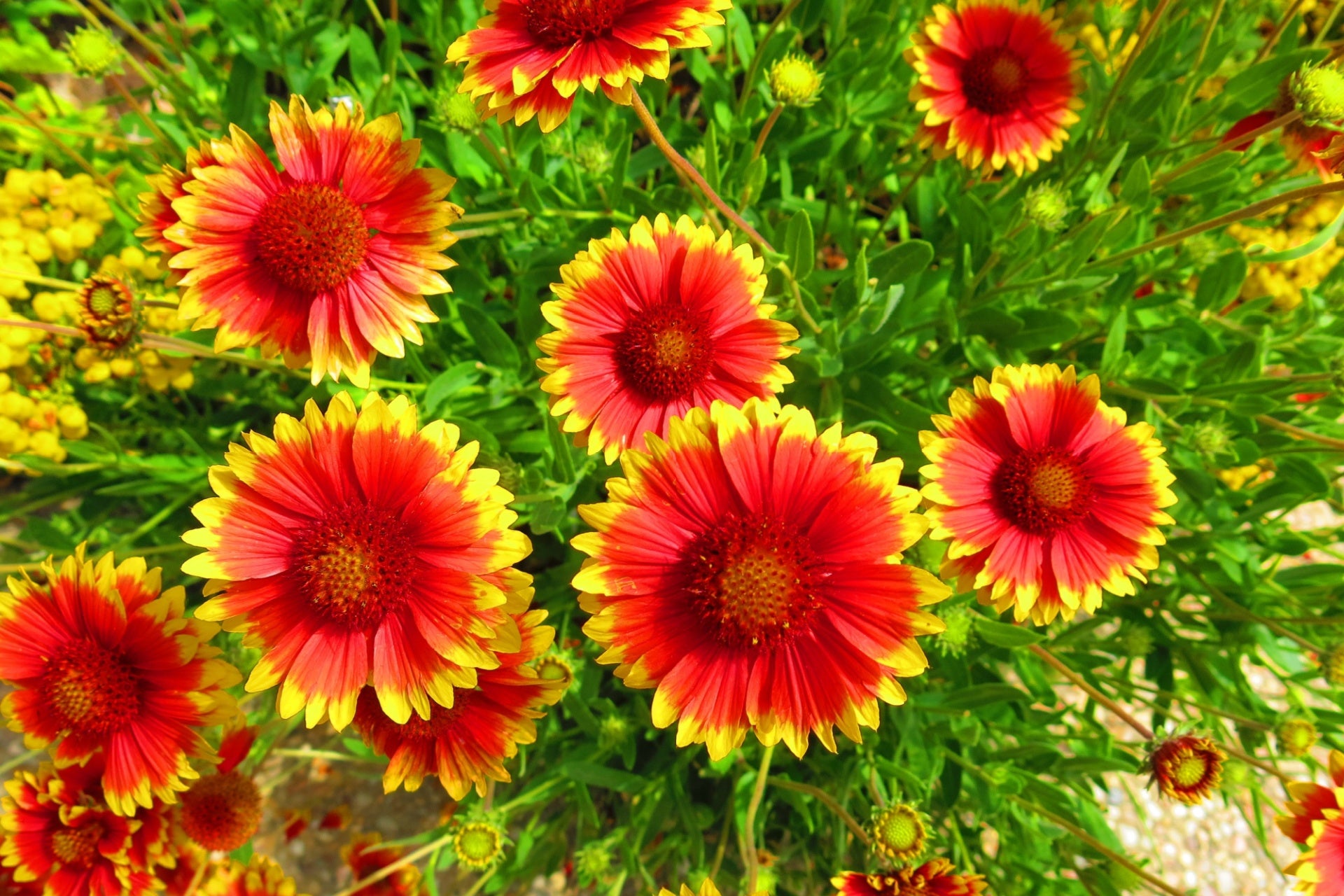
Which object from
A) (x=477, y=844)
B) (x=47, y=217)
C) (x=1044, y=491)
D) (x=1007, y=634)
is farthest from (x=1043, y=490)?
(x=47, y=217)

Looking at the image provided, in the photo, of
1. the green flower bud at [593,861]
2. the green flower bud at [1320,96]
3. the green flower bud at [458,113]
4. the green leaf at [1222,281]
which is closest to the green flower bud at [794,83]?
the green flower bud at [458,113]

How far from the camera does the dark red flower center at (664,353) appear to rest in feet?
5.31

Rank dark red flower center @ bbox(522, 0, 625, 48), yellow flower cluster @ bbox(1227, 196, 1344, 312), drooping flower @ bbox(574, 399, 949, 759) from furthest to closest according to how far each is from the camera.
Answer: yellow flower cluster @ bbox(1227, 196, 1344, 312) → dark red flower center @ bbox(522, 0, 625, 48) → drooping flower @ bbox(574, 399, 949, 759)

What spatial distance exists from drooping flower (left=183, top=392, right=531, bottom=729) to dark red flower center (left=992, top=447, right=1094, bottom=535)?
1041mm

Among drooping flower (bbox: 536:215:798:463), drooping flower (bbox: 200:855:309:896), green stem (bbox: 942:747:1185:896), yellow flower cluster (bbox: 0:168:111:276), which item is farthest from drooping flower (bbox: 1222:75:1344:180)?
yellow flower cluster (bbox: 0:168:111:276)

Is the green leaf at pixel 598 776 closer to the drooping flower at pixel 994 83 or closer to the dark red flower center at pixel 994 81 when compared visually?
the drooping flower at pixel 994 83

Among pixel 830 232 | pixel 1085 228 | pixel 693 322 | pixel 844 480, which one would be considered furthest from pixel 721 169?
pixel 844 480

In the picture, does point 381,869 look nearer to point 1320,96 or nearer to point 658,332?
point 658,332

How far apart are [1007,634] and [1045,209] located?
99cm

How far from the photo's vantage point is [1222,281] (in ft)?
7.41

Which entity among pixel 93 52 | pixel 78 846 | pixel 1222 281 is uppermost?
pixel 1222 281

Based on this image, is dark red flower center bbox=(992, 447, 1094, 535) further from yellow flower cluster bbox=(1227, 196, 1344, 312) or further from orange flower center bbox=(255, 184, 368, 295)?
yellow flower cluster bbox=(1227, 196, 1344, 312)

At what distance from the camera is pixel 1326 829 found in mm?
1585

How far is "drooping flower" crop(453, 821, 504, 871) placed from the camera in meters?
1.81
